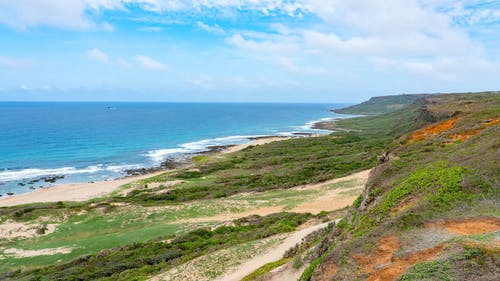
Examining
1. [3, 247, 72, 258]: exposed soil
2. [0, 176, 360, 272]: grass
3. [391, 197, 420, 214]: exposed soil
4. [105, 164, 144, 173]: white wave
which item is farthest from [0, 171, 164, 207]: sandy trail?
[391, 197, 420, 214]: exposed soil

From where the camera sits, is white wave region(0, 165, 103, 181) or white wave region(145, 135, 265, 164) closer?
white wave region(0, 165, 103, 181)

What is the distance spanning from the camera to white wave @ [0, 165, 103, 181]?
6016 centimetres

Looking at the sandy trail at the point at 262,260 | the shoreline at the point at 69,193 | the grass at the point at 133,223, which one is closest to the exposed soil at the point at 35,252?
the grass at the point at 133,223

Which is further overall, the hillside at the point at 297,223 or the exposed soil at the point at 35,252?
the exposed soil at the point at 35,252

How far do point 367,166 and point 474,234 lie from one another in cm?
3698

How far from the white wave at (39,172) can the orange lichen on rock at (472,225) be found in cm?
6245

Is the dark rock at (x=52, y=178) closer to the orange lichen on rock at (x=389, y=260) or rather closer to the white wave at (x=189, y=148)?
the white wave at (x=189, y=148)

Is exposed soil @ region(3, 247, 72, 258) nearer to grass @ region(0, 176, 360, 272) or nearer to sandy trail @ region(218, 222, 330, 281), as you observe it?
grass @ region(0, 176, 360, 272)

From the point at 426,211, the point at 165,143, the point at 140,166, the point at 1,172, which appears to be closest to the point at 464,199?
the point at 426,211

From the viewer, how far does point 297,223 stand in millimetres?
25734

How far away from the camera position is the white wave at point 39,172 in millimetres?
60156

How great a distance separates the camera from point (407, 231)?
11250 millimetres

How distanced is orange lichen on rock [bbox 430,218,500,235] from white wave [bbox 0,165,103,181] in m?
62.4

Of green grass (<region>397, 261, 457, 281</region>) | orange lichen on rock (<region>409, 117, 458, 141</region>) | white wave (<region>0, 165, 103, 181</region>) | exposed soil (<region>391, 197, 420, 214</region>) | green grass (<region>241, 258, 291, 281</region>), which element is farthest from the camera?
white wave (<region>0, 165, 103, 181</region>)
